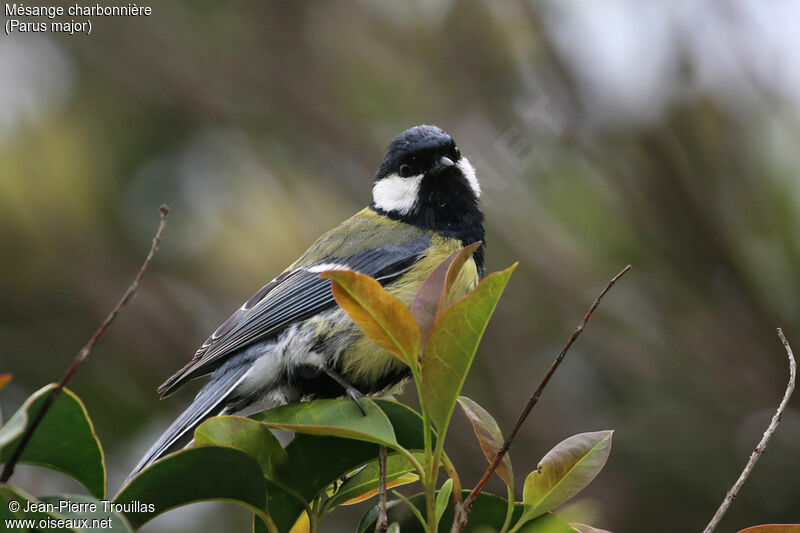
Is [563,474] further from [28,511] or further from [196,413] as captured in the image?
[196,413]

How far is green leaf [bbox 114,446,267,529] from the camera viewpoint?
138 cm

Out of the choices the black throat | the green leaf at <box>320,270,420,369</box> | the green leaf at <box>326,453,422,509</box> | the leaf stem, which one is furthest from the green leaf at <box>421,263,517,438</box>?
the black throat

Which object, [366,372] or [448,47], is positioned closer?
[366,372]

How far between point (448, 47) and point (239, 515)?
2.75m

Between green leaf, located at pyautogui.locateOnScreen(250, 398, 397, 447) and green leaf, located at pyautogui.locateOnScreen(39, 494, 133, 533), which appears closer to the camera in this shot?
green leaf, located at pyautogui.locateOnScreen(39, 494, 133, 533)

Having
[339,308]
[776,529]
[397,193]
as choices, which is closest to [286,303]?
[339,308]

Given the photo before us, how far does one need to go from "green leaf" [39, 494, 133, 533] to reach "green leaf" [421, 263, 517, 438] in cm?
51

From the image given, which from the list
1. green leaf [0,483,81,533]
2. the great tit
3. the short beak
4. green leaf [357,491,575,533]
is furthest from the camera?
the short beak

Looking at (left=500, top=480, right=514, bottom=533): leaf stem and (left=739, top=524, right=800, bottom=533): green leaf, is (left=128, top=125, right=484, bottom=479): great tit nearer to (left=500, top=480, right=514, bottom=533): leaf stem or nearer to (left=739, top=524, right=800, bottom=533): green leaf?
(left=500, top=480, right=514, bottom=533): leaf stem

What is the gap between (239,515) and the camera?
3.95 metres

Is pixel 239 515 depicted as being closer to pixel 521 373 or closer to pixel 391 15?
pixel 521 373

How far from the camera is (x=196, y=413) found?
2359mm

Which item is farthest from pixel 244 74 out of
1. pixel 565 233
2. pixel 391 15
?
pixel 565 233

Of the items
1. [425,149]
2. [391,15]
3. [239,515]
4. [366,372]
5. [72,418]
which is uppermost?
[391,15]
